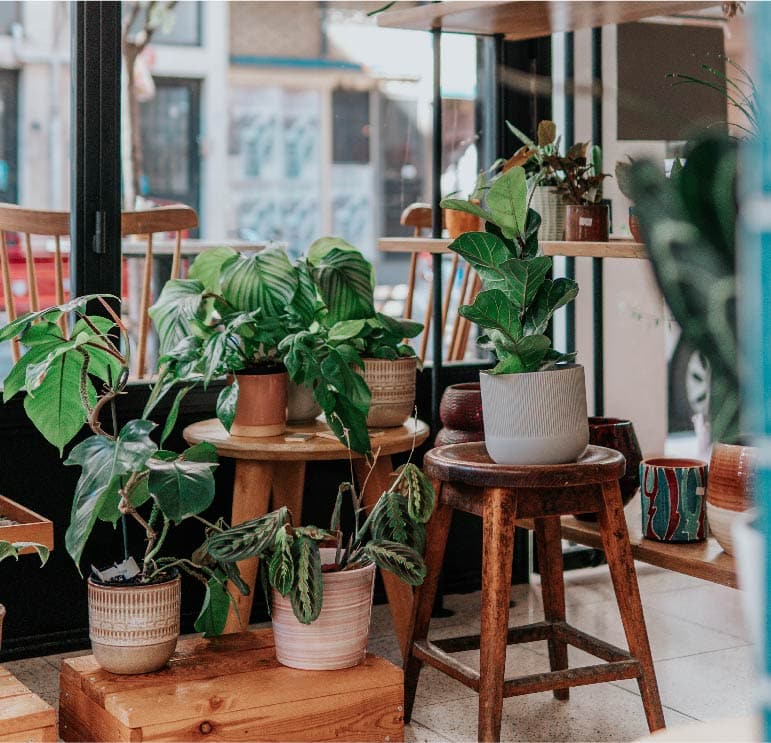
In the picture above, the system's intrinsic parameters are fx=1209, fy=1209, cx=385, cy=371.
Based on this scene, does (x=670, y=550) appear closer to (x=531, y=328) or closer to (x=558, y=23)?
(x=531, y=328)

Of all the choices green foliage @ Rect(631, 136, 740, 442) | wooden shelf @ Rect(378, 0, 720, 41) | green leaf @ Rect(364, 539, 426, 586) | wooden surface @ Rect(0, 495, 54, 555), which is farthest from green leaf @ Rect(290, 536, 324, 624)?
green foliage @ Rect(631, 136, 740, 442)

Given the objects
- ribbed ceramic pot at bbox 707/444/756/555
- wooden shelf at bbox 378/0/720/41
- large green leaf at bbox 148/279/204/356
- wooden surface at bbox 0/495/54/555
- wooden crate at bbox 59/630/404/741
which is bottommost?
wooden crate at bbox 59/630/404/741

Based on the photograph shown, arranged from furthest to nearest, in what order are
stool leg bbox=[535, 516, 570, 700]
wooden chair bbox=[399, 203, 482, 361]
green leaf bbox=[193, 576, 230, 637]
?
wooden chair bbox=[399, 203, 482, 361]
stool leg bbox=[535, 516, 570, 700]
green leaf bbox=[193, 576, 230, 637]

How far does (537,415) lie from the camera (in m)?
2.21

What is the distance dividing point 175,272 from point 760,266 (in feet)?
8.33

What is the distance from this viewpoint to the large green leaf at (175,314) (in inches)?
97.2

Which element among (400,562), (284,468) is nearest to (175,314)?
(284,468)

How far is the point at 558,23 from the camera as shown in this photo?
310cm

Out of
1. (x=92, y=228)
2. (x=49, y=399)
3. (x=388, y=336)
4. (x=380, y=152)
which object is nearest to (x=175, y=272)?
(x=92, y=228)

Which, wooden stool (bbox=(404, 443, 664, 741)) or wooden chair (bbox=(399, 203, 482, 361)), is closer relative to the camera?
wooden stool (bbox=(404, 443, 664, 741))

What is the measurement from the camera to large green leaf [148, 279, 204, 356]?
8.10 ft

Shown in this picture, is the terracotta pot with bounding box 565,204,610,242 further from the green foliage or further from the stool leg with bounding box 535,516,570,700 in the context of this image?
the green foliage

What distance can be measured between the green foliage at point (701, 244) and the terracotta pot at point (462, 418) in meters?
1.88

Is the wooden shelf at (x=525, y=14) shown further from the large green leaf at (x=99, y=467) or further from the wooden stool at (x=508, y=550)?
the large green leaf at (x=99, y=467)
